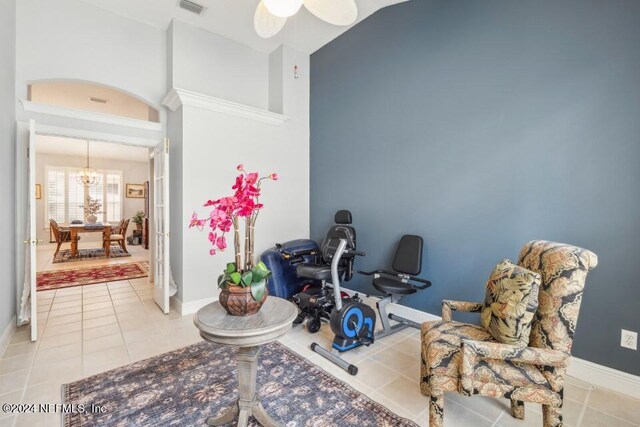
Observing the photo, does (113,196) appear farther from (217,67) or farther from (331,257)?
(331,257)

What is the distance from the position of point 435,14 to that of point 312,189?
2.72 m

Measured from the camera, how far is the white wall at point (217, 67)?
3891 millimetres

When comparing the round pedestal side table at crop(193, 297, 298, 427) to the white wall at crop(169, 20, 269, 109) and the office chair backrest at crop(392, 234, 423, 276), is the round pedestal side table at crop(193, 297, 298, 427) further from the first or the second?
the white wall at crop(169, 20, 269, 109)

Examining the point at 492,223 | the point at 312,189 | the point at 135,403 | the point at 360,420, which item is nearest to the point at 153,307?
the point at 135,403

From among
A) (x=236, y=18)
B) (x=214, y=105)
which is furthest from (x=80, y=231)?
(x=236, y=18)

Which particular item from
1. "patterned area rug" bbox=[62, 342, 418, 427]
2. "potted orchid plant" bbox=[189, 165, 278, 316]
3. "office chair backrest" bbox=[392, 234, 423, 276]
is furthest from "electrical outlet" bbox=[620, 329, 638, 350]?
"potted orchid plant" bbox=[189, 165, 278, 316]

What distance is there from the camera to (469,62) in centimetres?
287

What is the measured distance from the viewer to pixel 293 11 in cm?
204

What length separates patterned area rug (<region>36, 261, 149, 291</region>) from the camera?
477 centimetres

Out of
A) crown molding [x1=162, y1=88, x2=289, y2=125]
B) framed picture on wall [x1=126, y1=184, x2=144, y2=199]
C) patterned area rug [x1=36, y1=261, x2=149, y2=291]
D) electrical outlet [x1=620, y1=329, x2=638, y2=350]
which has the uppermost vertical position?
crown molding [x1=162, y1=88, x2=289, y2=125]

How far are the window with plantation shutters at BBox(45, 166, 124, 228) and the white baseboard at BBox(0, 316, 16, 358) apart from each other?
8.11 meters

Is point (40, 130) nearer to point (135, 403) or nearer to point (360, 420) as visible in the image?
point (135, 403)

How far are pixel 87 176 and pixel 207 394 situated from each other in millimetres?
9452

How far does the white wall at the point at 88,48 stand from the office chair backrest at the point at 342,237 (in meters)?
2.93
